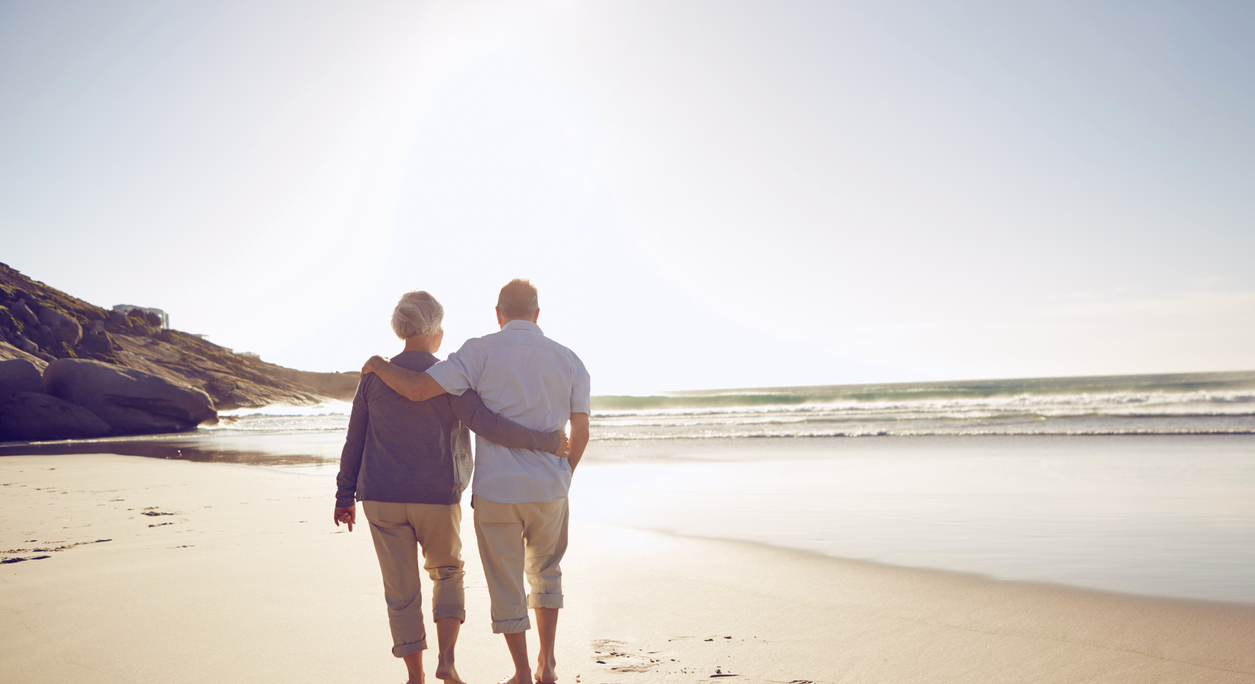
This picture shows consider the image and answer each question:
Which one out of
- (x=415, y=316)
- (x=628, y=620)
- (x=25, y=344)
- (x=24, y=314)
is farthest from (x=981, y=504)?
(x=24, y=314)

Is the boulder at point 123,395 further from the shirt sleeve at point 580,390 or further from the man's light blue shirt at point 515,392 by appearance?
the shirt sleeve at point 580,390

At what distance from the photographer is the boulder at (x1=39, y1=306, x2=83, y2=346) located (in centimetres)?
3197

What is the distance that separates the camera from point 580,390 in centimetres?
290

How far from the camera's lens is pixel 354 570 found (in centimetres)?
462

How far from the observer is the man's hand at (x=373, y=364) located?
108 inches

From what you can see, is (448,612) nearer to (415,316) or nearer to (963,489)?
(415,316)

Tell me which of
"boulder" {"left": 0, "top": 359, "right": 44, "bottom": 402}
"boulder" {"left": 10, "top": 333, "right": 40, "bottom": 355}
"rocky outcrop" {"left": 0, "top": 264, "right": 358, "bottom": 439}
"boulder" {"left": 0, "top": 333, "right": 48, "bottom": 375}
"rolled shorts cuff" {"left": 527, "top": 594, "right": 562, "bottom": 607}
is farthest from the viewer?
"boulder" {"left": 10, "top": 333, "right": 40, "bottom": 355}

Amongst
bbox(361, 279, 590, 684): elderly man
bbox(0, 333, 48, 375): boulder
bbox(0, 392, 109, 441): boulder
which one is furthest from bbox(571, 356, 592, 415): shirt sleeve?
bbox(0, 333, 48, 375): boulder

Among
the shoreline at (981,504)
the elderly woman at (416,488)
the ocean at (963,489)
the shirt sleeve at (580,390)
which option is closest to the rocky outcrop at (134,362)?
the ocean at (963,489)

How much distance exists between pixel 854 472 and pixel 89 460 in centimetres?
1292

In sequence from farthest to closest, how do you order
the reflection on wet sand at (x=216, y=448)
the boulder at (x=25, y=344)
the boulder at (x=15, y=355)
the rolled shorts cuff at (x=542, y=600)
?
1. the boulder at (x=25, y=344)
2. the boulder at (x=15, y=355)
3. the reflection on wet sand at (x=216, y=448)
4. the rolled shorts cuff at (x=542, y=600)

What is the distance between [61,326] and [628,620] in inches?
1527

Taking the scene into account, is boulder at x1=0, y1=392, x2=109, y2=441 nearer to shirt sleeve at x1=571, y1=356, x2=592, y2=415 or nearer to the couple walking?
the couple walking

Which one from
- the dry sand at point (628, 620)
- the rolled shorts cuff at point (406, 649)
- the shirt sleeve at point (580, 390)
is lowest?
the dry sand at point (628, 620)
